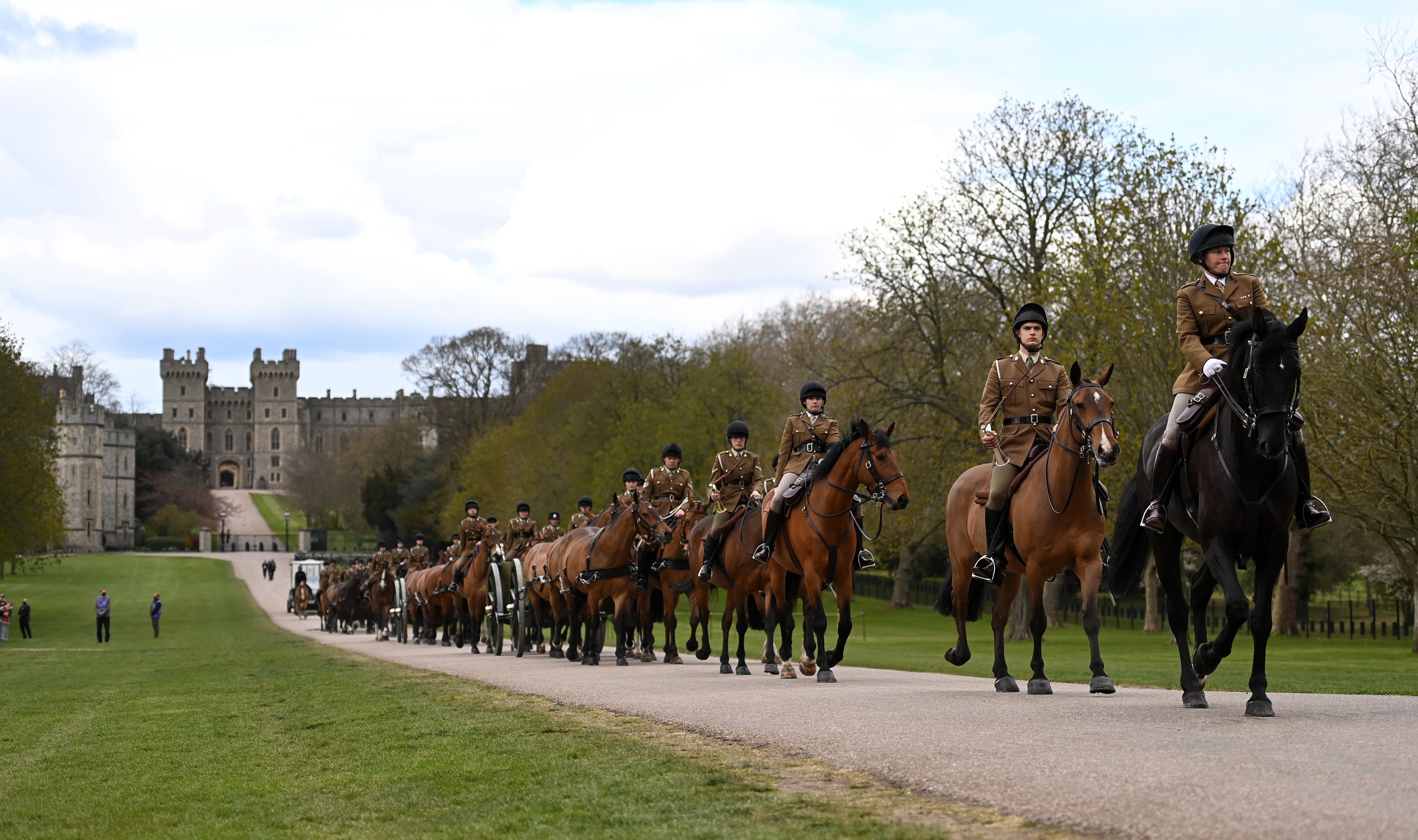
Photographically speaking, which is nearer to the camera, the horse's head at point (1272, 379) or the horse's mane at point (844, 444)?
the horse's head at point (1272, 379)

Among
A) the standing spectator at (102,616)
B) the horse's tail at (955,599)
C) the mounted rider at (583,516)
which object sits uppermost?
the mounted rider at (583,516)

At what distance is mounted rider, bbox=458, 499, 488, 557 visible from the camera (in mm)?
30250

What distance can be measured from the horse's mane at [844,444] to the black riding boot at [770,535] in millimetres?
953

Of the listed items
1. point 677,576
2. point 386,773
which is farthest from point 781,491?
point 386,773

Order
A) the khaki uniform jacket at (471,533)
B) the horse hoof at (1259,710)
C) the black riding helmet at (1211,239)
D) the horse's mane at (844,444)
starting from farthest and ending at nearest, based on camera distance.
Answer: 1. the khaki uniform jacket at (471,533)
2. the horse's mane at (844,444)
3. the black riding helmet at (1211,239)
4. the horse hoof at (1259,710)

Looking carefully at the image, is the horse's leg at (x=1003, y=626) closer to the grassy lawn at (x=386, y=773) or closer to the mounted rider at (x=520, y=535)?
the grassy lawn at (x=386, y=773)

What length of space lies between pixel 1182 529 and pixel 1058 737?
9.85ft

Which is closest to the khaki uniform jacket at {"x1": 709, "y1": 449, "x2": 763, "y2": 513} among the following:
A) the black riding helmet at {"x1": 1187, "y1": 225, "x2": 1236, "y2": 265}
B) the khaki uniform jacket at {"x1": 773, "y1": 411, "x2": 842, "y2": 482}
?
the khaki uniform jacket at {"x1": 773, "y1": 411, "x2": 842, "y2": 482}

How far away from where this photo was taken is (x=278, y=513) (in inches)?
6924

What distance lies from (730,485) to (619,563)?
3.21m

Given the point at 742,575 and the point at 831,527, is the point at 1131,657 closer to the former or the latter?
the point at 742,575

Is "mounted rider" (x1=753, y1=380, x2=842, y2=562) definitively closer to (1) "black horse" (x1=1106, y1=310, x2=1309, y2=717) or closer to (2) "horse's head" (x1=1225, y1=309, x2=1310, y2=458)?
(1) "black horse" (x1=1106, y1=310, x2=1309, y2=717)

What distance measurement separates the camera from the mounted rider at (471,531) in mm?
30250

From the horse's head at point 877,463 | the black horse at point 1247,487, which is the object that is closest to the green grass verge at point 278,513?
the horse's head at point 877,463
